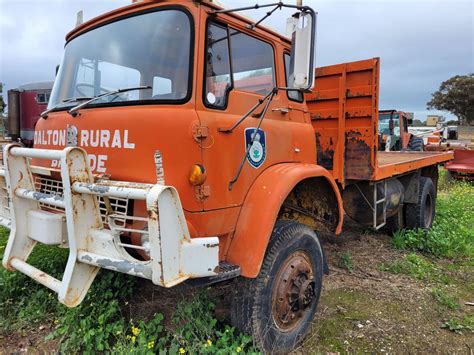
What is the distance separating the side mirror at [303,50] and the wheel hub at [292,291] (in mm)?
1241

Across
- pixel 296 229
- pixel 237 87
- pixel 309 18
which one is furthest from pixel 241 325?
pixel 309 18

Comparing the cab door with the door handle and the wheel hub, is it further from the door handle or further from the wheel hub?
the wheel hub

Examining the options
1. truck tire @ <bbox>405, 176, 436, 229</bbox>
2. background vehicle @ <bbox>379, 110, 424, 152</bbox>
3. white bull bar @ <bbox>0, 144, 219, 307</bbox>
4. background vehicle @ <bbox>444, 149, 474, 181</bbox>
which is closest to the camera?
white bull bar @ <bbox>0, 144, 219, 307</bbox>

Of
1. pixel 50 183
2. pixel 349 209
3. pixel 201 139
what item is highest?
pixel 201 139

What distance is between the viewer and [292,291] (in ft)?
9.10

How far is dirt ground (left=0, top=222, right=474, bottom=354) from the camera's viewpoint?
2.85 metres

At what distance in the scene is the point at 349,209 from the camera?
4.65 metres

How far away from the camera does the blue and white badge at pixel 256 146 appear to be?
8.56 ft

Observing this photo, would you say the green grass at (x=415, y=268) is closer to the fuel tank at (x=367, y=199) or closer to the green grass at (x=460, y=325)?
the fuel tank at (x=367, y=199)

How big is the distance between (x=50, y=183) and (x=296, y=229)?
70.4 inches

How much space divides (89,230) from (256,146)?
3.99ft

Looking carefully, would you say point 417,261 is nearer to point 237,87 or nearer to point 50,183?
point 237,87

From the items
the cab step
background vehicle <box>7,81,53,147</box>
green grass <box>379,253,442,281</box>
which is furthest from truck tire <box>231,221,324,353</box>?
background vehicle <box>7,81,53,147</box>

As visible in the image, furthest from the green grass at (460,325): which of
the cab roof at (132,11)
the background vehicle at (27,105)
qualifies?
the background vehicle at (27,105)
